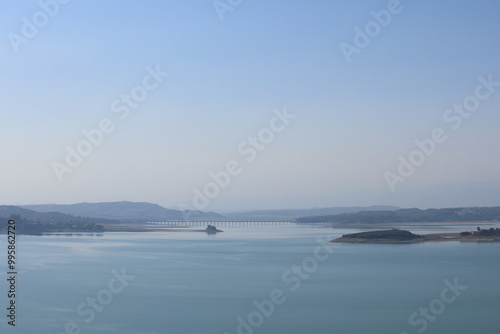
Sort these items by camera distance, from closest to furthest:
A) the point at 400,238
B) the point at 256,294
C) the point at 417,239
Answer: the point at 256,294 → the point at 400,238 → the point at 417,239

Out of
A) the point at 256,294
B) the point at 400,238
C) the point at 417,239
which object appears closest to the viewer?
the point at 256,294

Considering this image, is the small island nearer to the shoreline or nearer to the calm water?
the shoreline

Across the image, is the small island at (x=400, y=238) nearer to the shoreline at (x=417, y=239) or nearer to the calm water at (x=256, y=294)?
the shoreline at (x=417, y=239)

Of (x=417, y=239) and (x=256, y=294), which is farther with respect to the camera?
(x=417, y=239)

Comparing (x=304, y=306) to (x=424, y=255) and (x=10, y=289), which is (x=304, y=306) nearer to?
(x=10, y=289)

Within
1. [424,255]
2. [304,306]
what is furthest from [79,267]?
[424,255]

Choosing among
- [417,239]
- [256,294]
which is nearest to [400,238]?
[417,239]

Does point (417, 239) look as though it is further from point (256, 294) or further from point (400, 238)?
point (256, 294)

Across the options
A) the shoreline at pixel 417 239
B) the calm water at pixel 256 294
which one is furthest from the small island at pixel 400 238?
the calm water at pixel 256 294
